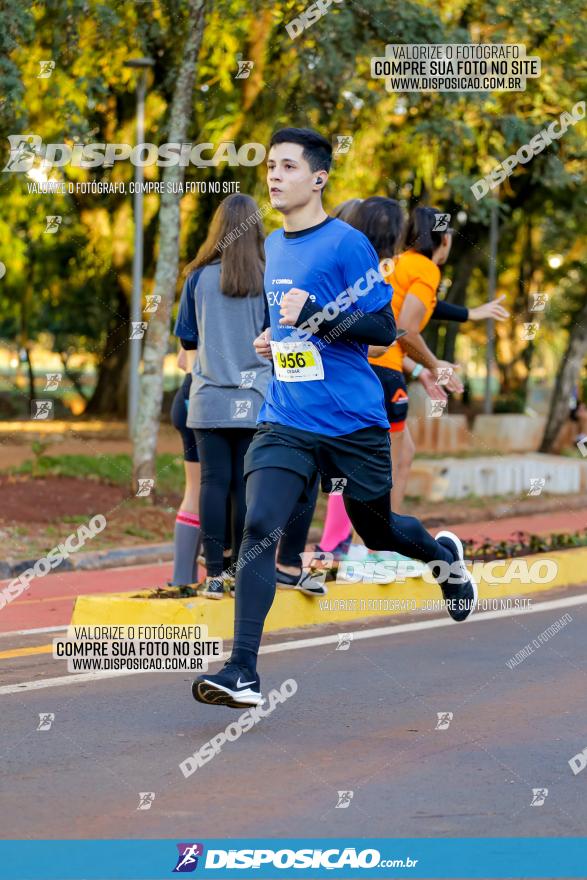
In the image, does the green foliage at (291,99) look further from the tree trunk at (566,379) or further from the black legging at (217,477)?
the black legging at (217,477)

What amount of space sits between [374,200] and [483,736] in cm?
350

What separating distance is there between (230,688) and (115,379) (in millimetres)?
23733

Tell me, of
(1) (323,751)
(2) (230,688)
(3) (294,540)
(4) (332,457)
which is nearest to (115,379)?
(3) (294,540)

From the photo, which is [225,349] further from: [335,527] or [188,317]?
[335,527]

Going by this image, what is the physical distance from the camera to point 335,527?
348 inches

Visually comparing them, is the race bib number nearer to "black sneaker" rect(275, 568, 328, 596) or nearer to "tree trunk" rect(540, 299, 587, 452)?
"black sneaker" rect(275, 568, 328, 596)

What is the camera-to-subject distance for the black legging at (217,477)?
749 cm

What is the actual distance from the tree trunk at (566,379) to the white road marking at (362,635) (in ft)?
38.9

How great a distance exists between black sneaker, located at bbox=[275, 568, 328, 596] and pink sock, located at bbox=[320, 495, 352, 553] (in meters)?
0.86

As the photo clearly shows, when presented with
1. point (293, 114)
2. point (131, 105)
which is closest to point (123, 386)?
point (131, 105)

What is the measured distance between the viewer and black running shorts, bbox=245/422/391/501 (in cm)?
570

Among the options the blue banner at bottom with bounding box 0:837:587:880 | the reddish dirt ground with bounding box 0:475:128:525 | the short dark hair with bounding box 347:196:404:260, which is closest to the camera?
the blue banner at bottom with bounding box 0:837:587:880

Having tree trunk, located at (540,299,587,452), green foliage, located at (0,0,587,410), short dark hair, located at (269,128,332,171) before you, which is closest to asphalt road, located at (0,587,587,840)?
short dark hair, located at (269,128,332,171)

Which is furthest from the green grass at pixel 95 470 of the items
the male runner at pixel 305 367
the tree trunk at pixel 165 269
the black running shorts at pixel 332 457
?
the male runner at pixel 305 367
